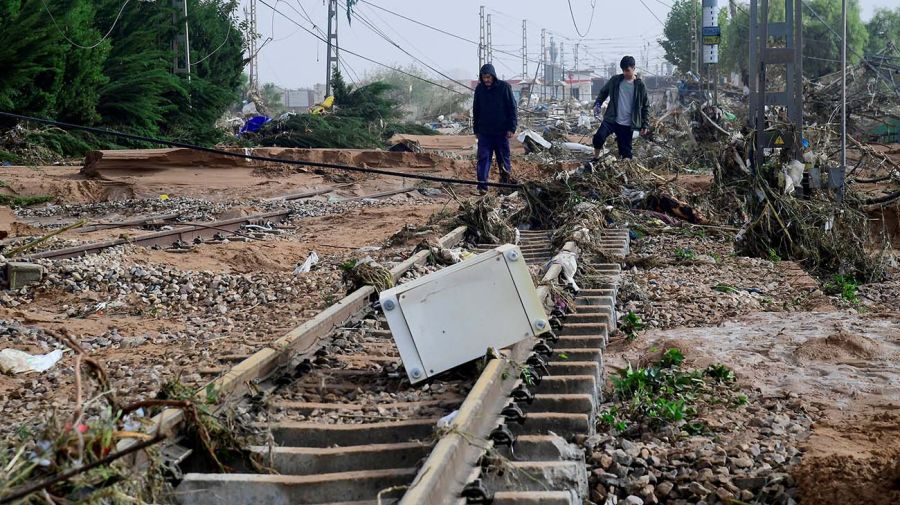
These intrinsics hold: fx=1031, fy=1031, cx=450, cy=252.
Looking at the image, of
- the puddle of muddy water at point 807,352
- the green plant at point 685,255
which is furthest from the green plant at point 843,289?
the green plant at point 685,255

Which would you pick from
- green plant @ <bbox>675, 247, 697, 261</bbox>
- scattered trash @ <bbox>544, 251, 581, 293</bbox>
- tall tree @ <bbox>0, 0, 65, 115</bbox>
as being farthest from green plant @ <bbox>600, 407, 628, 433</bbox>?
tall tree @ <bbox>0, 0, 65, 115</bbox>

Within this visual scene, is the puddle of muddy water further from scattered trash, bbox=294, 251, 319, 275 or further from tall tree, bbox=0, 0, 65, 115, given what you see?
tall tree, bbox=0, 0, 65, 115

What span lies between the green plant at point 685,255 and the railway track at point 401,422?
350cm

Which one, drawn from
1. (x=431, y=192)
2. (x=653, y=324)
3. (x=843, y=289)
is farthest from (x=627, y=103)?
(x=653, y=324)

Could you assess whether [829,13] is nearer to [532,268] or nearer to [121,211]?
[121,211]

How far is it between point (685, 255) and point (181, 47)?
24771 millimetres

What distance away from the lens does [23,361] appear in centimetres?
630

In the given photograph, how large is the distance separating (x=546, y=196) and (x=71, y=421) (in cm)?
937

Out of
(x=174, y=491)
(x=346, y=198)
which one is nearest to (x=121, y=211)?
(x=346, y=198)

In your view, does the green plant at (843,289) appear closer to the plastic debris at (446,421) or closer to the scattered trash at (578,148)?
the plastic debris at (446,421)

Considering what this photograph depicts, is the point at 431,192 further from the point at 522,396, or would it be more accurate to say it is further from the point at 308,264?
the point at 522,396

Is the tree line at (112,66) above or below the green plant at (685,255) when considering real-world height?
above

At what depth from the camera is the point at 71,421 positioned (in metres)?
3.33

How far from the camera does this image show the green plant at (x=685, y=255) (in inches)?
380
